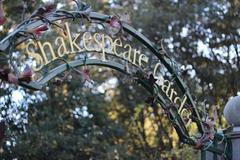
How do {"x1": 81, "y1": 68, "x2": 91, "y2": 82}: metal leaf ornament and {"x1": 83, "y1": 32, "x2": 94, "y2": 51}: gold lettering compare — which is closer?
{"x1": 81, "y1": 68, "x2": 91, "y2": 82}: metal leaf ornament

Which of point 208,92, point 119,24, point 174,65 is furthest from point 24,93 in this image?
point 119,24

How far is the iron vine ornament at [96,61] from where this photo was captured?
11.2 feet

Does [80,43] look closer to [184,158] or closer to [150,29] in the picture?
[184,158]

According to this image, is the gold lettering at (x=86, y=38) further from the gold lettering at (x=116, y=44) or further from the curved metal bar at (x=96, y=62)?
the gold lettering at (x=116, y=44)

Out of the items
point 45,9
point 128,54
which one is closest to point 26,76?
point 45,9

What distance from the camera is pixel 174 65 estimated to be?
17.6ft

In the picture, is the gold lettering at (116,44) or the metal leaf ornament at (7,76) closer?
the metal leaf ornament at (7,76)

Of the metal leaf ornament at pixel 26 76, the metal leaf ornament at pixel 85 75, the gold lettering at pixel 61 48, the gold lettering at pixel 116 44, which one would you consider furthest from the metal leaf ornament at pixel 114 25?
the metal leaf ornament at pixel 26 76

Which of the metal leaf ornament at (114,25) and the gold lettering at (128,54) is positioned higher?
the metal leaf ornament at (114,25)

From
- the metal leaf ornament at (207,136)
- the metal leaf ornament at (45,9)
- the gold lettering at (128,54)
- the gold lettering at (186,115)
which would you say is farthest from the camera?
the gold lettering at (186,115)

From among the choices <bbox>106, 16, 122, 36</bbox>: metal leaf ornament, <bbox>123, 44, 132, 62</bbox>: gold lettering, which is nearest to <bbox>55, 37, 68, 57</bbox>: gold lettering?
<bbox>106, 16, 122, 36</bbox>: metal leaf ornament

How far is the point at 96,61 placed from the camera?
175 inches

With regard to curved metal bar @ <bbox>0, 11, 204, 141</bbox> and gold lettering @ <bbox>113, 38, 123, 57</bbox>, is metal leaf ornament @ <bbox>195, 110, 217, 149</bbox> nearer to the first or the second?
→ curved metal bar @ <bbox>0, 11, 204, 141</bbox>

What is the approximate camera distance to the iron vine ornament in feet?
11.2
